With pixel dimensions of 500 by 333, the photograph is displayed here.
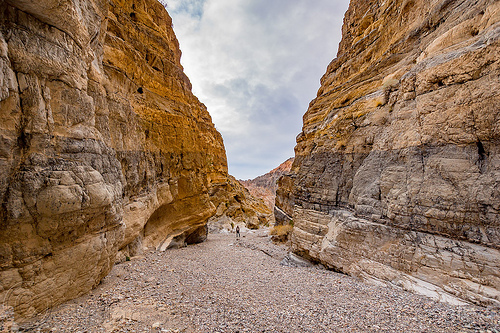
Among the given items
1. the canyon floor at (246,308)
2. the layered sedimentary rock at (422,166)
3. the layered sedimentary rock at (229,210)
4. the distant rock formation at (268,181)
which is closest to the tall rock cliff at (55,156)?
the canyon floor at (246,308)

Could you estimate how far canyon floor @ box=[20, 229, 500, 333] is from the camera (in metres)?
4.25

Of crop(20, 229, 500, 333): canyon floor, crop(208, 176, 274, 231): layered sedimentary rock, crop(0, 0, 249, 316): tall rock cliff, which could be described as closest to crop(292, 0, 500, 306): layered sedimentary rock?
crop(20, 229, 500, 333): canyon floor

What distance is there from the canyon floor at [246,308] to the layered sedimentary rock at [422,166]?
0.94 meters

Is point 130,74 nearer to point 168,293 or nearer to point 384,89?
point 168,293

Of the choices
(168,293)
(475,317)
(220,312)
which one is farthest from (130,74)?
(475,317)

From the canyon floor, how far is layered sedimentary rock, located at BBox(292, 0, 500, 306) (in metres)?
0.94

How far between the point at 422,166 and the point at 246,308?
24.2 ft

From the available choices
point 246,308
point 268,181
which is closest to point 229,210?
point 246,308

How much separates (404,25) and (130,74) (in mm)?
14676

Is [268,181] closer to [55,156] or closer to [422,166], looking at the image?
[422,166]

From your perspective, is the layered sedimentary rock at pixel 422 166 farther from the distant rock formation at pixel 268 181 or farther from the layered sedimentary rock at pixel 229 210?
the distant rock formation at pixel 268 181

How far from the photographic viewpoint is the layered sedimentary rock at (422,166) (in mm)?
5340

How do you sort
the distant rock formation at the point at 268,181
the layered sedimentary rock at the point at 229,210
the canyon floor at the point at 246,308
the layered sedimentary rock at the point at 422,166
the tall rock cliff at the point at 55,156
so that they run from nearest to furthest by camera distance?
the tall rock cliff at the point at 55,156, the canyon floor at the point at 246,308, the layered sedimentary rock at the point at 422,166, the layered sedimentary rock at the point at 229,210, the distant rock formation at the point at 268,181

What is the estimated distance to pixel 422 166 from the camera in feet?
21.7
